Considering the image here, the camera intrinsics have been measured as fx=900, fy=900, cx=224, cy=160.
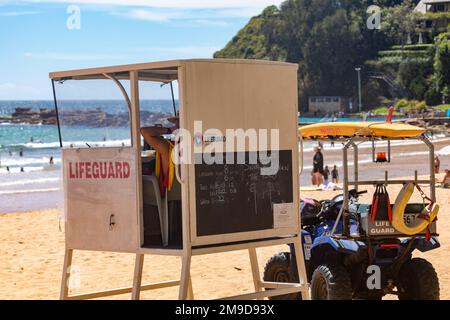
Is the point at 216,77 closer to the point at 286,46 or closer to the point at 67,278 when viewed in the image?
the point at 67,278

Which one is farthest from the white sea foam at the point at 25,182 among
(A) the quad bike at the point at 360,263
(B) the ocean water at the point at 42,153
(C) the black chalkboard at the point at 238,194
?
(C) the black chalkboard at the point at 238,194

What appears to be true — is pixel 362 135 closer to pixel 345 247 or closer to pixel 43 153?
pixel 345 247

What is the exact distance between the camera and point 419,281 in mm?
8016

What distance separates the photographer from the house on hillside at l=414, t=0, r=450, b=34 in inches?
5295

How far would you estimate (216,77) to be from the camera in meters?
5.90

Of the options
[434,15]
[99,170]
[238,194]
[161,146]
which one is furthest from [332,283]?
[434,15]

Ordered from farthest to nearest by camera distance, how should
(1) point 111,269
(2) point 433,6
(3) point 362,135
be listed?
(2) point 433,6 < (1) point 111,269 < (3) point 362,135

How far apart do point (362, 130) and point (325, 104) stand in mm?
121344

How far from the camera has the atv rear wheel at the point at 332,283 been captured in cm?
776

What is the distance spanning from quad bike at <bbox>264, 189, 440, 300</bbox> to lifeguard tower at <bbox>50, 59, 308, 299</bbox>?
56.2 inches

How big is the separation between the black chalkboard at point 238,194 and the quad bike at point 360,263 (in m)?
1.72

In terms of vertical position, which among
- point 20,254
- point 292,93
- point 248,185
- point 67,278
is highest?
point 292,93
